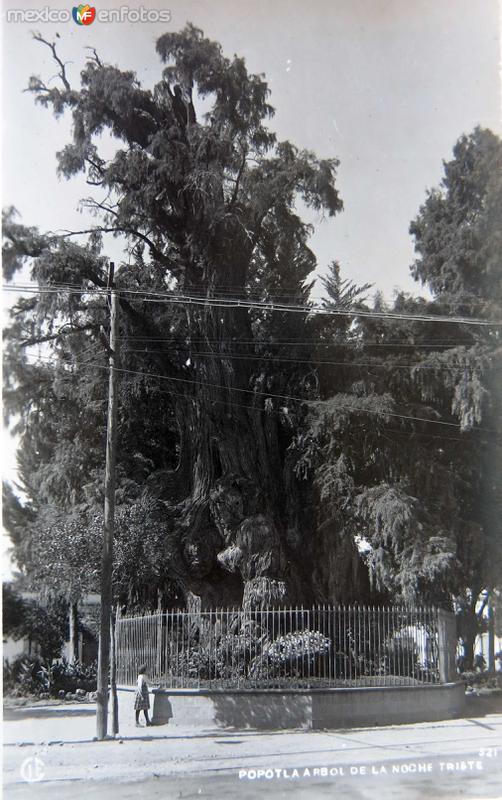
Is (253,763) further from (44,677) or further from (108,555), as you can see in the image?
(44,677)

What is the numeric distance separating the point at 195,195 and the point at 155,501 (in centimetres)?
704

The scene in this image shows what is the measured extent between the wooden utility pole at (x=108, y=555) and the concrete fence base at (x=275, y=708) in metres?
1.67

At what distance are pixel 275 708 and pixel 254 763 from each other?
3389 mm

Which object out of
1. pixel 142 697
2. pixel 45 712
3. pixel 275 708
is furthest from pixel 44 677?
pixel 275 708

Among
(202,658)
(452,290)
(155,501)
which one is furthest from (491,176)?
(202,658)

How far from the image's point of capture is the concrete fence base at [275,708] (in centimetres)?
1555

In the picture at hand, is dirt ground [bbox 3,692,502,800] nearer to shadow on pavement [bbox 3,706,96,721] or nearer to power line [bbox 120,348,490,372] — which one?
shadow on pavement [bbox 3,706,96,721]

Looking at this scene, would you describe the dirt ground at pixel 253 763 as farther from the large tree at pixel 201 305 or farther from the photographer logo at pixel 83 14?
the photographer logo at pixel 83 14

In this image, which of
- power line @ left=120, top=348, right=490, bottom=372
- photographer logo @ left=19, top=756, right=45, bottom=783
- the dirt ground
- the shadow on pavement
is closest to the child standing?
the dirt ground

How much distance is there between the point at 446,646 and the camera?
18.1m

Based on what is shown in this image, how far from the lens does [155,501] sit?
2050 cm

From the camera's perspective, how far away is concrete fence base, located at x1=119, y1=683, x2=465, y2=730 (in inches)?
612

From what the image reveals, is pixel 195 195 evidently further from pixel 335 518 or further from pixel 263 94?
pixel 335 518

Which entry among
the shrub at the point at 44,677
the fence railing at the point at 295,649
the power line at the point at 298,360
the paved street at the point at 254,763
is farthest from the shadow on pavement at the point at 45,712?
the power line at the point at 298,360
